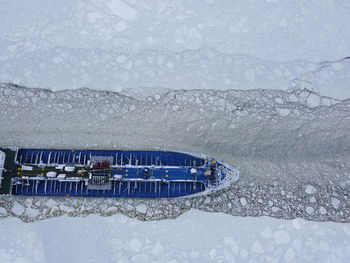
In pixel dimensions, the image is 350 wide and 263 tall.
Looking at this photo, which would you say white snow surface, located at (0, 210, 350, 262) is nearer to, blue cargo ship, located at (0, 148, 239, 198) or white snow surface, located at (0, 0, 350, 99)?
blue cargo ship, located at (0, 148, 239, 198)

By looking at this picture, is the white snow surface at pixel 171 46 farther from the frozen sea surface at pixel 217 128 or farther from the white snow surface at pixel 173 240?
the white snow surface at pixel 173 240

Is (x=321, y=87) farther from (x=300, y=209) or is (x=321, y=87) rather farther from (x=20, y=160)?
(x=20, y=160)

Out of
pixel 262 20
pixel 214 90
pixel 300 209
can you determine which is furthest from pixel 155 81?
pixel 300 209

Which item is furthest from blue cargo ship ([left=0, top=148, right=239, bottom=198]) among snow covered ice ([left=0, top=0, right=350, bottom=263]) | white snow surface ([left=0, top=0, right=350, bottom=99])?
white snow surface ([left=0, top=0, right=350, bottom=99])

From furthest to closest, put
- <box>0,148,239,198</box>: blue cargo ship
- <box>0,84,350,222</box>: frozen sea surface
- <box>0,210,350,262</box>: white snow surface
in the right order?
<box>0,84,350,222</box>: frozen sea surface
<box>0,148,239,198</box>: blue cargo ship
<box>0,210,350,262</box>: white snow surface

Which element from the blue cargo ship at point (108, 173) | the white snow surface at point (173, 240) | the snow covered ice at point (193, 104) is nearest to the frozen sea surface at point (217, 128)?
the snow covered ice at point (193, 104)
